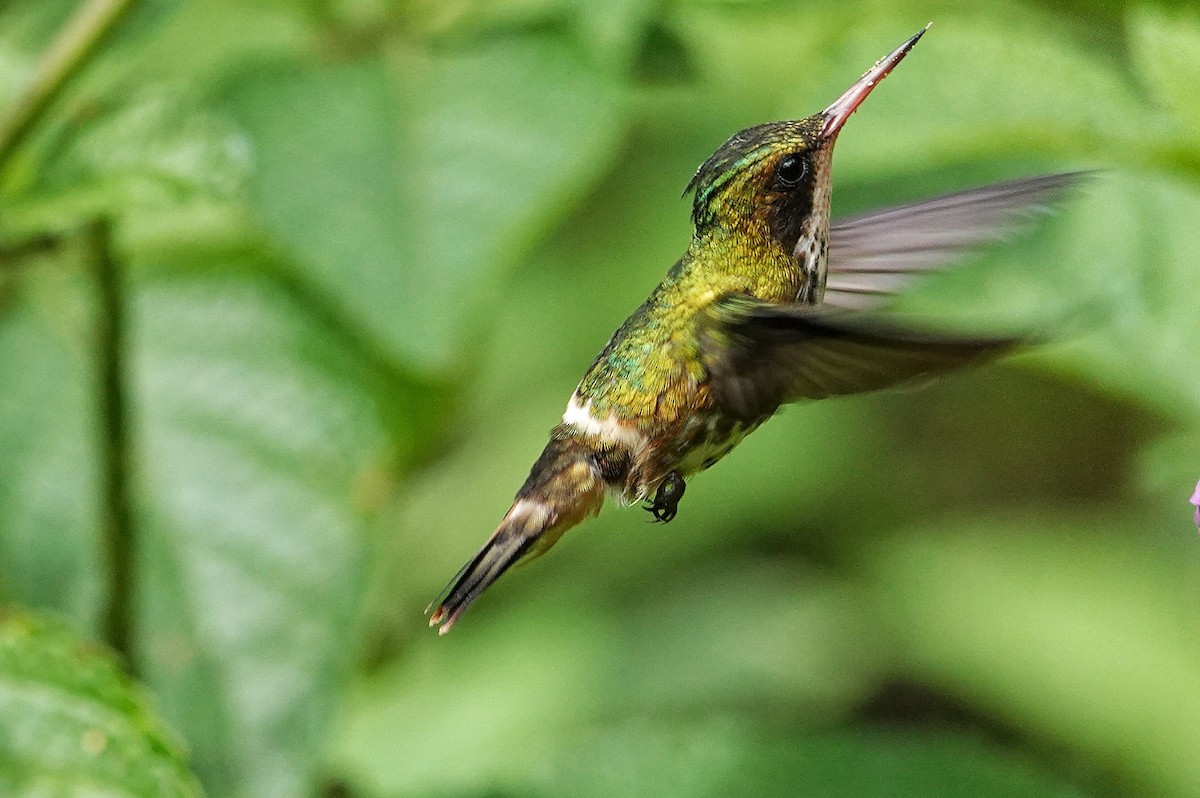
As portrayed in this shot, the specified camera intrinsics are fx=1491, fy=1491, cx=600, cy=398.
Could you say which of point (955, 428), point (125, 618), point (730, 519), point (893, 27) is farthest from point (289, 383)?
point (955, 428)

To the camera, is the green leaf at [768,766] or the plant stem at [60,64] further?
the green leaf at [768,766]

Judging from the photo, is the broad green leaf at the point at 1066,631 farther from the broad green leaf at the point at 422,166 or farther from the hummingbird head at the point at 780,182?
the hummingbird head at the point at 780,182

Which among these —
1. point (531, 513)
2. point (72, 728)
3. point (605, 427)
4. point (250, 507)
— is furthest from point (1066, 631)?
point (72, 728)

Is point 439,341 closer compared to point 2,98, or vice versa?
point 439,341

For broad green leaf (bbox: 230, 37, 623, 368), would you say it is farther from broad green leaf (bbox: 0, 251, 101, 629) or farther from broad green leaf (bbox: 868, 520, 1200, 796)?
broad green leaf (bbox: 868, 520, 1200, 796)

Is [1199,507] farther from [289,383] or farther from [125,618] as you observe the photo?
[289,383]

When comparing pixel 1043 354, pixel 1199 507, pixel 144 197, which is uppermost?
pixel 144 197

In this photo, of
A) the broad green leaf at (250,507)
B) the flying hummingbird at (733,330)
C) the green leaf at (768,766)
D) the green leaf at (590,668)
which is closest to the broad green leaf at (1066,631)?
the green leaf at (590,668)
